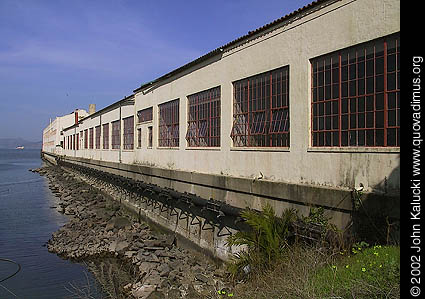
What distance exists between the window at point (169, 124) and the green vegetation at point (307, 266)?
811cm

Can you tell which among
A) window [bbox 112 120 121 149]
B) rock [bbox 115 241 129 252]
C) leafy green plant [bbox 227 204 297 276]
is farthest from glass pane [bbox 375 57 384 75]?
window [bbox 112 120 121 149]

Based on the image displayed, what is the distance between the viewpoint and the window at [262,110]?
10641 mm

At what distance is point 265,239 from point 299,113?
333 cm

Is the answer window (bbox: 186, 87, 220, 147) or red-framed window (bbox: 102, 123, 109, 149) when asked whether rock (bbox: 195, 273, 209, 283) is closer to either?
→ window (bbox: 186, 87, 220, 147)

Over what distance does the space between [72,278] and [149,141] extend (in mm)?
9083

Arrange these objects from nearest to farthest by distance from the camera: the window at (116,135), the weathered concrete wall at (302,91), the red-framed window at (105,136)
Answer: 1. the weathered concrete wall at (302,91)
2. the window at (116,135)
3. the red-framed window at (105,136)

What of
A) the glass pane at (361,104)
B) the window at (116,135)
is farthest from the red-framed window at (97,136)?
the glass pane at (361,104)

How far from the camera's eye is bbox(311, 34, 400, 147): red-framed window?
25.2 feet

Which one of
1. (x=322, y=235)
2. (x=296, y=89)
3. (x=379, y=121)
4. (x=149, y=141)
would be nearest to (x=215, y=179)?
(x=296, y=89)

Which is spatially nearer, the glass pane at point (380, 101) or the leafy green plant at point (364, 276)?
the leafy green plant at point (364, 276)

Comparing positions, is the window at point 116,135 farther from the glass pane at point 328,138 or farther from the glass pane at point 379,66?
the glass pane at point 379,66

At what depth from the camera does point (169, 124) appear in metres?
18.3

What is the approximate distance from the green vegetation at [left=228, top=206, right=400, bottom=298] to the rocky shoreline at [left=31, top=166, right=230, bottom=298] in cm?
106

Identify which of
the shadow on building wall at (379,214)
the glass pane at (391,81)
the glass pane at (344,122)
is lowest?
the shadow on building wall at (379,214)
